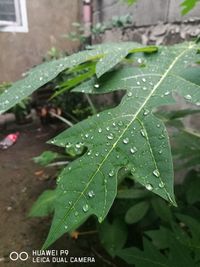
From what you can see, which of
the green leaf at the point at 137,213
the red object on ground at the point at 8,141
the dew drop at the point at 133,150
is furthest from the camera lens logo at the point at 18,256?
the red object on ground at the point at 8,141

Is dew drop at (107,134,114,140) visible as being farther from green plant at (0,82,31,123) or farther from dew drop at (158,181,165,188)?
green plant at (0,82,31,123)

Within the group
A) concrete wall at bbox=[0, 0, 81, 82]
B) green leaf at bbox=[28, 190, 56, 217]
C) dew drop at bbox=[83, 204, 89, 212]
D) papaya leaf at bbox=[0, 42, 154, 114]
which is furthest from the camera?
concrete wall at bbox=[0, 0, 81, 82]

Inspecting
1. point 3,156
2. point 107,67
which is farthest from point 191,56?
point 3,156

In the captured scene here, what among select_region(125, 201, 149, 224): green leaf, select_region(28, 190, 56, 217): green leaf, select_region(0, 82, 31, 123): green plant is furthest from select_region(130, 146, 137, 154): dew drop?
select_region(0, 82, 31, 123): green plant

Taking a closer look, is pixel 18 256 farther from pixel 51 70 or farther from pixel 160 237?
pixel 51 70

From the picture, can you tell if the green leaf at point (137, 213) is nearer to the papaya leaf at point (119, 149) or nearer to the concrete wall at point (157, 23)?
the papaya leaf at point (119, 149)

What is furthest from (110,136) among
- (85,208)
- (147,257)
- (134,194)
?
(134,194)
